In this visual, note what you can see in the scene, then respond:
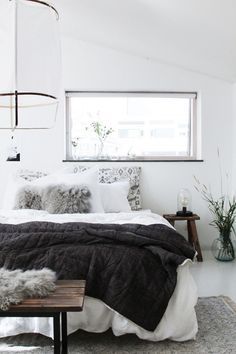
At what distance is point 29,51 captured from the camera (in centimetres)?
203

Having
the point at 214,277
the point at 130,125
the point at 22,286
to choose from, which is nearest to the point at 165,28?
the point at 130,125

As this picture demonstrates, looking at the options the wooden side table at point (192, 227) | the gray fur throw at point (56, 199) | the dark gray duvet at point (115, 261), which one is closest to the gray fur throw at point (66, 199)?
the gray fur throw at point (56, 199)

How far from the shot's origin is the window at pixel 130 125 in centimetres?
484

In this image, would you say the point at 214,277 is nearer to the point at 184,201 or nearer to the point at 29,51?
the point at 184,201

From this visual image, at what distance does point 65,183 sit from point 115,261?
1505mm

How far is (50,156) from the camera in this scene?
464 cm

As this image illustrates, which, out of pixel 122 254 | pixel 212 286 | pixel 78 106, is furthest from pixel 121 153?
pixel 122 254

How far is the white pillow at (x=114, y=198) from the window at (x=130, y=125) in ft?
2.56

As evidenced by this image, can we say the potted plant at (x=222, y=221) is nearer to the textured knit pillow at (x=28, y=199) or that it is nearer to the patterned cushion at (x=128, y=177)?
the patterned cushion at (x=128, y=177)

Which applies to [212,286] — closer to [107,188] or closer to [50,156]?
[107,188]

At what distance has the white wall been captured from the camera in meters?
4.62

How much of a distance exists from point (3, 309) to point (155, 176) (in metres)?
3.23

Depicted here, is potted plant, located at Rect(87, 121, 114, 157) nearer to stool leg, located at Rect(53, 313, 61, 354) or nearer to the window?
the window

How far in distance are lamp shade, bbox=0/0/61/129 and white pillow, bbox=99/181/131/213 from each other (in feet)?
6.27
